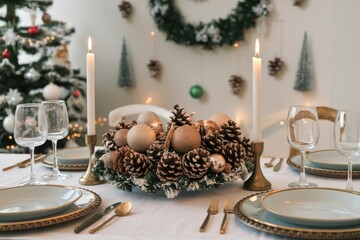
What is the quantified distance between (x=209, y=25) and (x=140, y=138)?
2.10 m

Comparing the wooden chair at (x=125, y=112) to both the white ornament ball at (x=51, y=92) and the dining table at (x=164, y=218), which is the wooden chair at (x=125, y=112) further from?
the dining table at (x=164, y=218)

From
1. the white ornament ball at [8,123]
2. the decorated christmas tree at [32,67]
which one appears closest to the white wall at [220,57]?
the decorated christmas tree at [32,67]

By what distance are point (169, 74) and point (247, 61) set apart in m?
0.51

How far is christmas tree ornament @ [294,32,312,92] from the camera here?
3.07 meters

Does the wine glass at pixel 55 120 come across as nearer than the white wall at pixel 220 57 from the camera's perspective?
Yes

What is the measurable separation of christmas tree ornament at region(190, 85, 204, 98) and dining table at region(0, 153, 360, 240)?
75.5 inches

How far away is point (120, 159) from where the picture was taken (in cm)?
116

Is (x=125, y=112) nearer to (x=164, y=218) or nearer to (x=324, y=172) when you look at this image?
(x=324, y=172)

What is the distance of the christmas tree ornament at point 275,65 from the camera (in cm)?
312

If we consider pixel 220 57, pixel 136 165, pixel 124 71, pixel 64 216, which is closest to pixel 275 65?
pixel 220 57

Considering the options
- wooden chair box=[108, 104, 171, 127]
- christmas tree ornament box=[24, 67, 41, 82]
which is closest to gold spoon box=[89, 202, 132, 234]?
wooden chair box=[108, 104, 171, 127]

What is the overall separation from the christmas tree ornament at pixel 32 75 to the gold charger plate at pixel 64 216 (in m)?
2.04

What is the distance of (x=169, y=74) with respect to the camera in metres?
3.38

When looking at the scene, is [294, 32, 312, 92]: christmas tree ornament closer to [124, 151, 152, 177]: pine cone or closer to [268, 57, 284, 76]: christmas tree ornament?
[268, 57, 284, 76]: christmas tree ornament
